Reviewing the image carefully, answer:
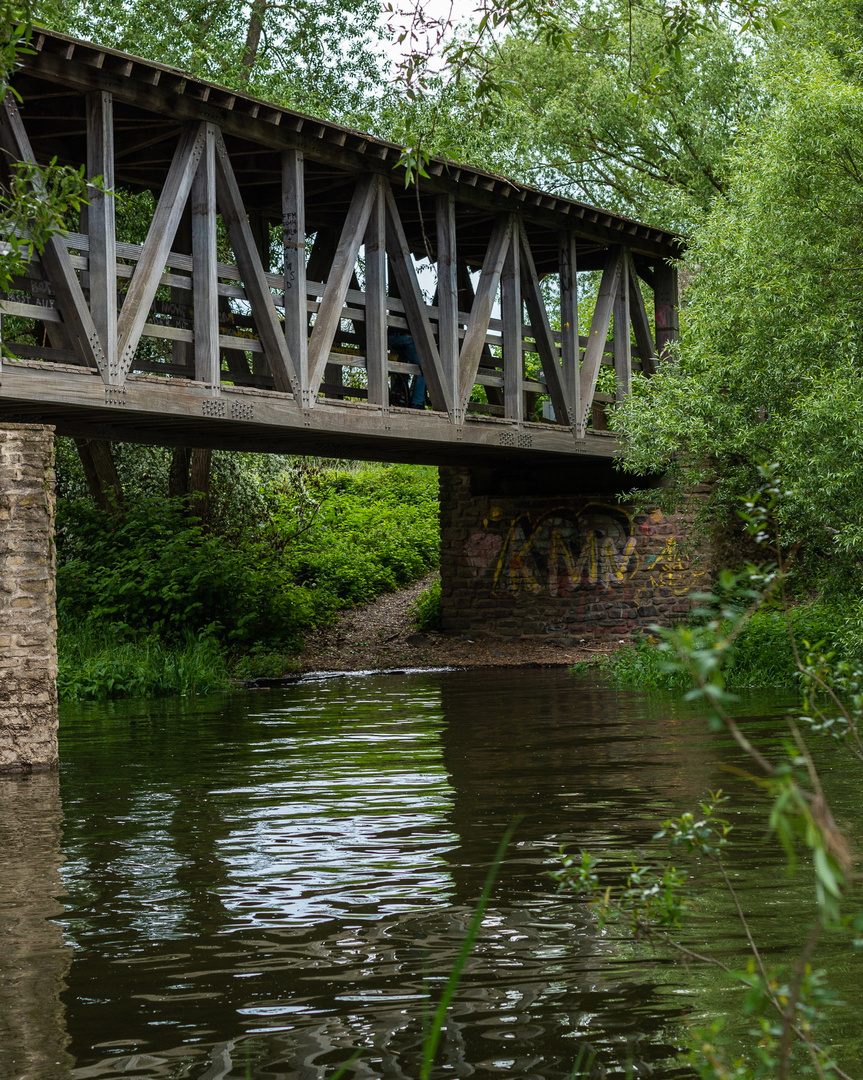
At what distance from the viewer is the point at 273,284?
44.8ft

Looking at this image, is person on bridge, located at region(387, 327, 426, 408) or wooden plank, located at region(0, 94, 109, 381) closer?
wooden plank, located at region(0, 94, 109, 381)

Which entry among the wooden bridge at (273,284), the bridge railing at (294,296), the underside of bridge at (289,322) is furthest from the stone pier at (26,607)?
the bridge railing at (294,296)

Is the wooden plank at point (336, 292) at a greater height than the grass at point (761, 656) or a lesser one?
greater

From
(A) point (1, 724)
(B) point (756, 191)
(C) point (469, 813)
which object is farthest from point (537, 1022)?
(B) point (756, 191)

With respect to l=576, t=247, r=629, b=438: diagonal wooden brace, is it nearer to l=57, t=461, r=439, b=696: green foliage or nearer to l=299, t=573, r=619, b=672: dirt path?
l=299, t=573, r=619, b=672: dirt path

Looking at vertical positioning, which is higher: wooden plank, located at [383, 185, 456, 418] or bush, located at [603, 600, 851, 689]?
wooden plank, located at [383, 185, 456, 418]

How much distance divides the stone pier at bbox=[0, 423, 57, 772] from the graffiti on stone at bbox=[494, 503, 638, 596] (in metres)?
11.5

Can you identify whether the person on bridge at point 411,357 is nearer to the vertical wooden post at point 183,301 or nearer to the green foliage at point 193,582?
the vertical wooden post at point 183,301

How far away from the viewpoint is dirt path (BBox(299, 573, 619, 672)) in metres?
19.0

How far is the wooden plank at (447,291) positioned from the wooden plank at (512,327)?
1.24 metres

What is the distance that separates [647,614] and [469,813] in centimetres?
1260

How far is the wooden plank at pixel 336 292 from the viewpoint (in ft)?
44.1

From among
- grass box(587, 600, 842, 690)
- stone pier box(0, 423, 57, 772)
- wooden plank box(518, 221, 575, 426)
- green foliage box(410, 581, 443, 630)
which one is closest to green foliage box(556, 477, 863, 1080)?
stone pier box(0, 423, 57, 772)

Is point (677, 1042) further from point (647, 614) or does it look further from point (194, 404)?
Answer: point (647, 614)
